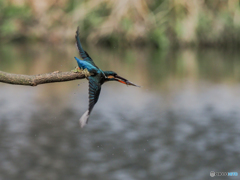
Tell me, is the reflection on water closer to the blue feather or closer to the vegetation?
the vegetation

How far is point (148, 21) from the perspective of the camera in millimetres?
30094

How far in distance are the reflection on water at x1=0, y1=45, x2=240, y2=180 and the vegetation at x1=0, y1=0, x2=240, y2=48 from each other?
2.41 meters

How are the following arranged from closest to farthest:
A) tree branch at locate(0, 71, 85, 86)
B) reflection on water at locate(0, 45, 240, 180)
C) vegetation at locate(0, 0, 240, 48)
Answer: tree branch at locate(0, 71, 85, 86) < reflection on water at locate(0, 45, 240, 180) < vegetation at locate(0, 0, 240, 48)

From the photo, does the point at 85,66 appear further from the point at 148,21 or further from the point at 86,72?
the point at 148,21

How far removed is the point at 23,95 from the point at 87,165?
11185mm

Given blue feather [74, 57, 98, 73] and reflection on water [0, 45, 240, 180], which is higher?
reflection on water [0, 45, 240, 180]

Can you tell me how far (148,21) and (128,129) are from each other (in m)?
9.82

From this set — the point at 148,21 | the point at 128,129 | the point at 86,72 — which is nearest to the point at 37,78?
the point at 86,72

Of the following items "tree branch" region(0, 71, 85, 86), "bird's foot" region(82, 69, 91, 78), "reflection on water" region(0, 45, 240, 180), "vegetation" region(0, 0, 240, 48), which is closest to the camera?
"tree branch" region(0, 71, 85, 86)

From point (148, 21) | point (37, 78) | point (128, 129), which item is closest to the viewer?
point (37, 78)

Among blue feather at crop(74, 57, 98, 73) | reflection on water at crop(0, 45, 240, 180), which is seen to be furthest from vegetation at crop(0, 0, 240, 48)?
blue feather at crop(74, 57, 98, 73)

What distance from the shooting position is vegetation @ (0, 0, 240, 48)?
29.2m

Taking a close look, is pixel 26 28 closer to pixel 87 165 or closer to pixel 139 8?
pixel 139 8

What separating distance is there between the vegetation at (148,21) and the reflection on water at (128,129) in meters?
2.41
